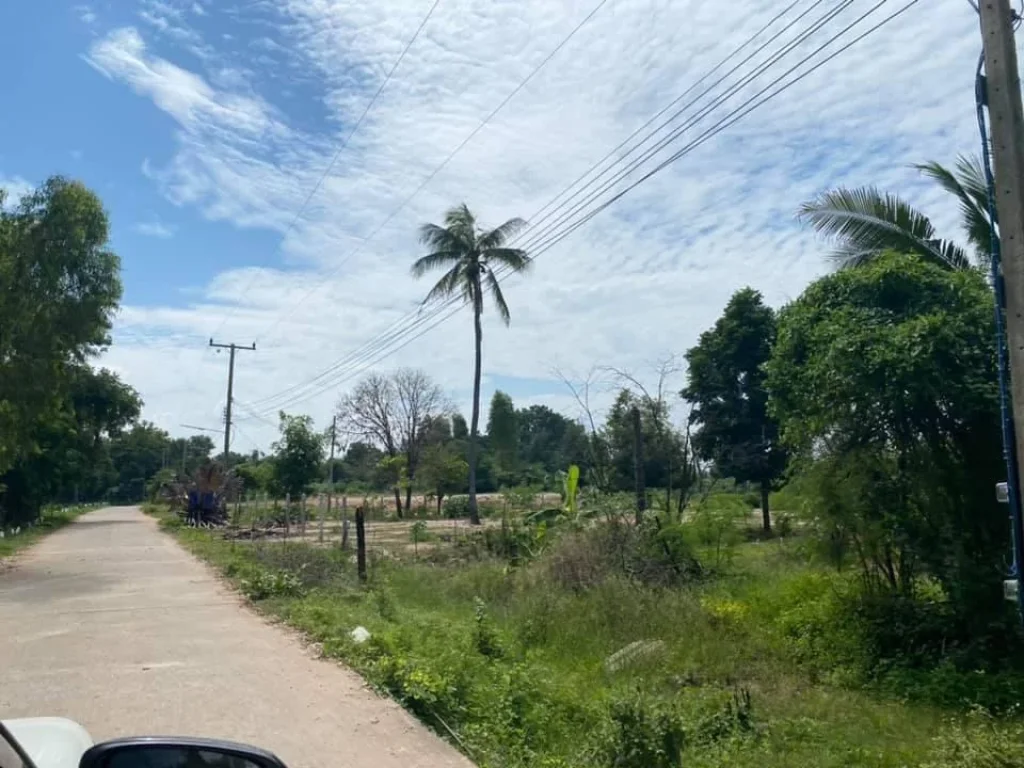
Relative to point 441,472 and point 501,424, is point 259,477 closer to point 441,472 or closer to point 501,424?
point 441,472

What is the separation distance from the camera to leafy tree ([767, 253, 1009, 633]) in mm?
8781

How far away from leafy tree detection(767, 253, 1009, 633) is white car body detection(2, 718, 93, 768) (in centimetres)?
792

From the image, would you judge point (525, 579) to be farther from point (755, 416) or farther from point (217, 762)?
point (755, 416)

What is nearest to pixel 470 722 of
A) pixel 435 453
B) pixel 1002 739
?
pixel 1002 739

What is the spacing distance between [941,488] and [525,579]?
23.4ft

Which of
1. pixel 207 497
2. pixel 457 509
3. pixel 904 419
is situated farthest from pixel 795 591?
pixel 207 497

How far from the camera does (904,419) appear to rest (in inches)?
372

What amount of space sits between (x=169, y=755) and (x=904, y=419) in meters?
8.71

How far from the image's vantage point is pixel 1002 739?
5.84 metres

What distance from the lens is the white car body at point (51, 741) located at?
2523mm

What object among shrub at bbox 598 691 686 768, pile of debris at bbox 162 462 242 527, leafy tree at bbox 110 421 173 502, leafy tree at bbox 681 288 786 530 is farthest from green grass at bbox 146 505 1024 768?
leafy tree at bbox 110 421 173 502

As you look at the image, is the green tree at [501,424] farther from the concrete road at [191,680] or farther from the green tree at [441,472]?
the concrete road at [191,680]

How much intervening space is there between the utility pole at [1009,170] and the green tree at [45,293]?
21.2 metres

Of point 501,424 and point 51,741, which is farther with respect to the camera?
point 501,424
